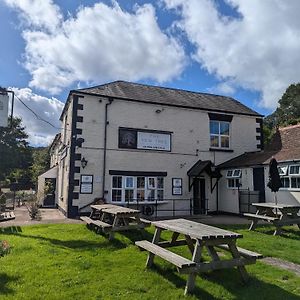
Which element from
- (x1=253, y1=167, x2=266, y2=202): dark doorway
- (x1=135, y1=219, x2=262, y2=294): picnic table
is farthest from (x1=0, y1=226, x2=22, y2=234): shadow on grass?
(x1=253, y1=167, x2=266, y2=202): dark doorway

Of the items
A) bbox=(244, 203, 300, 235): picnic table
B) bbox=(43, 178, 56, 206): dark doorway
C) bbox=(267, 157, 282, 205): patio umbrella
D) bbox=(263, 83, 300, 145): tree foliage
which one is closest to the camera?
bbox=(244, 203, 300, 235): picnic table

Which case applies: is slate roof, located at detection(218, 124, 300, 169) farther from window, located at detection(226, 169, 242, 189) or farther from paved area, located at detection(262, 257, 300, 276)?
paved area, located at detection(262, 257, 300, 276)

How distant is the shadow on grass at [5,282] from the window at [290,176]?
1234 centimetres

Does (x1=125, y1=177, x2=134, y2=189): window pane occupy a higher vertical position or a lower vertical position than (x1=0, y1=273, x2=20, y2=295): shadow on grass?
higher

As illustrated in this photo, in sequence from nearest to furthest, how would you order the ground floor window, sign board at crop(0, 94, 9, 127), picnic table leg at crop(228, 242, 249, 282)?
1. picnic table leg at crop(228, 242, 249, 282)
2. sign board at crop(0, 94, 9, 127)
3. the ground floor window

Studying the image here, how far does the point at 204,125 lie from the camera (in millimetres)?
18984

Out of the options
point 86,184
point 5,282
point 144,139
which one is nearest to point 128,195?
point 86,184

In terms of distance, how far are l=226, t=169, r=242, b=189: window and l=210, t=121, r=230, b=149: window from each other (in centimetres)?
201

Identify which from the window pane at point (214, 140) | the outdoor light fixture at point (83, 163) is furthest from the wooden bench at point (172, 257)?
the window pane at point (214, 140)

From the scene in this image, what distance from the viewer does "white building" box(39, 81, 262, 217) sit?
15891 millimetres

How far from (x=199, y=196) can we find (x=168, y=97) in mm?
6217

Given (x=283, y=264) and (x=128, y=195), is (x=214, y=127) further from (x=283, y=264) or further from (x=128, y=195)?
(x=283, y=264)

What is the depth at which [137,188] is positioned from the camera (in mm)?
16750

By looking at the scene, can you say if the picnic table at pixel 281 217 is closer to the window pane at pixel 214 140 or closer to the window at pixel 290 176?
the window at pixel 290 176
